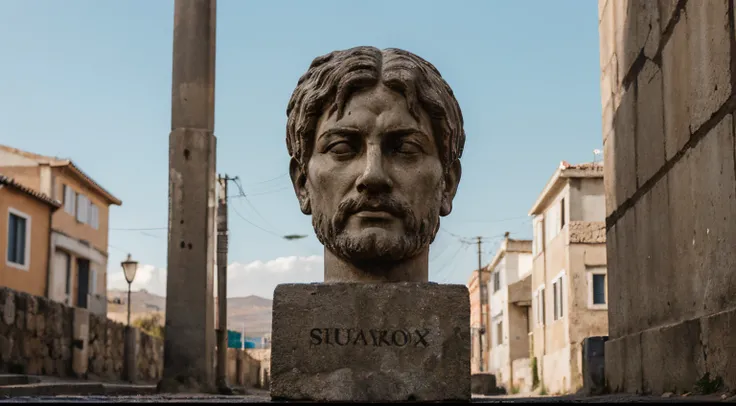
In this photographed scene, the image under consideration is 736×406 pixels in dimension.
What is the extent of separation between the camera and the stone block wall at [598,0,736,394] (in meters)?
4.14

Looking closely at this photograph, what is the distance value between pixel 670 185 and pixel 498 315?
36.8 metres

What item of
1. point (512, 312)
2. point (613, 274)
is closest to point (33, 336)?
point (613, 274)

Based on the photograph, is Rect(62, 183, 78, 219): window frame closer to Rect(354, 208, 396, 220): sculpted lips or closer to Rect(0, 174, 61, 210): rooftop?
Rect(0, 174, 61, 210): rooftop

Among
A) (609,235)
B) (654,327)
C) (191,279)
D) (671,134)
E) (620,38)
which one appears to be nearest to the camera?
(671,134)

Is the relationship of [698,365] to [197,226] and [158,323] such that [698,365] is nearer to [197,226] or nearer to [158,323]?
[197,226]

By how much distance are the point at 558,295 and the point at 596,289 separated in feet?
5.46

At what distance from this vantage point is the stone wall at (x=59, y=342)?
15.4 meters

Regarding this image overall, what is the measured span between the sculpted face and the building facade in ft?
59.2

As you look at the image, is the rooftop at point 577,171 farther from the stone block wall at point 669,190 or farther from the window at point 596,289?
the stone block wall at point 669,190

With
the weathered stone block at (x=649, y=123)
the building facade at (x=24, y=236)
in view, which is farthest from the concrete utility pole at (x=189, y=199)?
the building facade at (x=24, y=236)

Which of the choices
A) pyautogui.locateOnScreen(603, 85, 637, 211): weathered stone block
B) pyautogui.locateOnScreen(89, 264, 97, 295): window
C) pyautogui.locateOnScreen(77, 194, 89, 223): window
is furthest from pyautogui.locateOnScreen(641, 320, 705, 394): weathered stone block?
pyautogui.locateOnScreen(89, 264, 97, 295): window

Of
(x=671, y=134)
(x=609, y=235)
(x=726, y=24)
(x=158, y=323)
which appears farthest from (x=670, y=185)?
(x=158, y=323)

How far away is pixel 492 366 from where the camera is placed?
43562 mm

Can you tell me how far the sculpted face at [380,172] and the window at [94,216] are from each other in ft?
93.5
